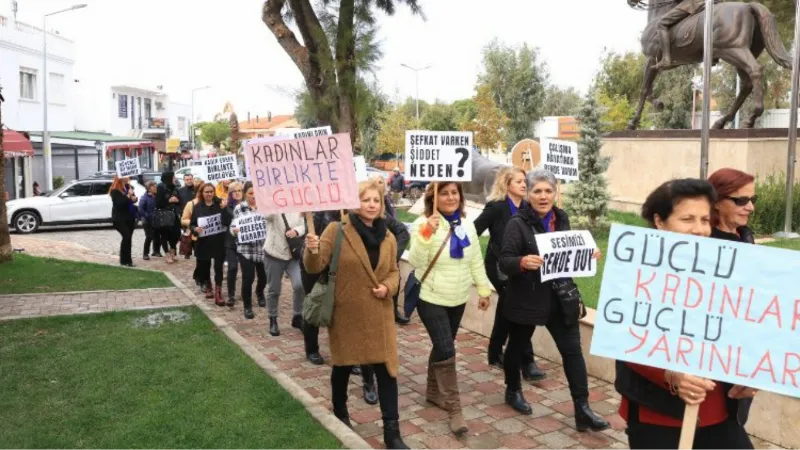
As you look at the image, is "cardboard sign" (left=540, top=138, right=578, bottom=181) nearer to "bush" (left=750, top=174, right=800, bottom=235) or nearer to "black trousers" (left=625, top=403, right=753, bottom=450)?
"bush" (left=750, top=174, right=800, bottom=235)

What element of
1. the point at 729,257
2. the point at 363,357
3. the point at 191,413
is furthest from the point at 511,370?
the point at 729,257

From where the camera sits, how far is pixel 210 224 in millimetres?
10180

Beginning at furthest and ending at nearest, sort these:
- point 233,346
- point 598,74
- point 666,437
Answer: point 598,74 < point 233,346 < point 666,437

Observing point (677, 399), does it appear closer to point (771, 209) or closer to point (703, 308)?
point (703, 308)

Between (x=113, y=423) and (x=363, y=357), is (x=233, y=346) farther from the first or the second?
(x=363, y=357)

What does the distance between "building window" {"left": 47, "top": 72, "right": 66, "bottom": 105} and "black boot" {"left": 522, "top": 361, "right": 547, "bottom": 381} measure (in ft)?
128

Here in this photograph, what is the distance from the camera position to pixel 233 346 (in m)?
7.47

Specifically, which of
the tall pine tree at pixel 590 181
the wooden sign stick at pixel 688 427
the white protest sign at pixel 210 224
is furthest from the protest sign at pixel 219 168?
the wooden sign stick at pixel 688 427

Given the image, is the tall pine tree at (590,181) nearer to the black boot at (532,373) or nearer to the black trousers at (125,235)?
the black boot at (532,373)

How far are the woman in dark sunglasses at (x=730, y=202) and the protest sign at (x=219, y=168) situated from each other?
9193 mm

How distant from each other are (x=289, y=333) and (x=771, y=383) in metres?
6.38

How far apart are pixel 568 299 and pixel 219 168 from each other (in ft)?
25.9

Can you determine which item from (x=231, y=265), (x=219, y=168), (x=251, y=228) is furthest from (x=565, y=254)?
(x=219, y=168)

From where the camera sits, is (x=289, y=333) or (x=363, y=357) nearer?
(x=363, y=357)
